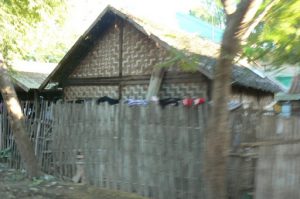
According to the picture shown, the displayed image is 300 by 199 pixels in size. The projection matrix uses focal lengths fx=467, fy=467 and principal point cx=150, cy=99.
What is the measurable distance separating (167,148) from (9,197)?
3.21 meters

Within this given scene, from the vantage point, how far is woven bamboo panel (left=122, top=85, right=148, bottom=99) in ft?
40.4

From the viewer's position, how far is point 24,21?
12.8m

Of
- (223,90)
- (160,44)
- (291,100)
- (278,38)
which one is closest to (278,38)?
(278,38)

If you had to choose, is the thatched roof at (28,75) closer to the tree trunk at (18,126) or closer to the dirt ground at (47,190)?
the tree trunk at (18,126)

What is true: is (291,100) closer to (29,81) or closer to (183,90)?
(183,90)

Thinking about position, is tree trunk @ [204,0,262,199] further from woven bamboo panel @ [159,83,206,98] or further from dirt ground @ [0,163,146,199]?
woven bamboo panel @ [159,83,206,98]

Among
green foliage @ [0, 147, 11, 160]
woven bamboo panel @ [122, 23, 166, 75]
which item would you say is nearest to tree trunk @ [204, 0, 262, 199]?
woven bamboo panel @ [122, 23, 166, 75]

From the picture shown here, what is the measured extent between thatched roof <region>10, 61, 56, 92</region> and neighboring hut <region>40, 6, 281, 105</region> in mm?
1092

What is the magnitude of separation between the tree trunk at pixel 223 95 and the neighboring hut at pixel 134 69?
14.8 ft

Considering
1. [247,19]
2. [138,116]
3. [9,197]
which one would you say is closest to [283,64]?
[247,19]

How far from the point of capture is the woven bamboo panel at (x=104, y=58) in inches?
524

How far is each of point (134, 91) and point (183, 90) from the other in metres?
1.66

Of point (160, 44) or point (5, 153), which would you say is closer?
point (160, 44)

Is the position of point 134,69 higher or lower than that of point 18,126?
higher
